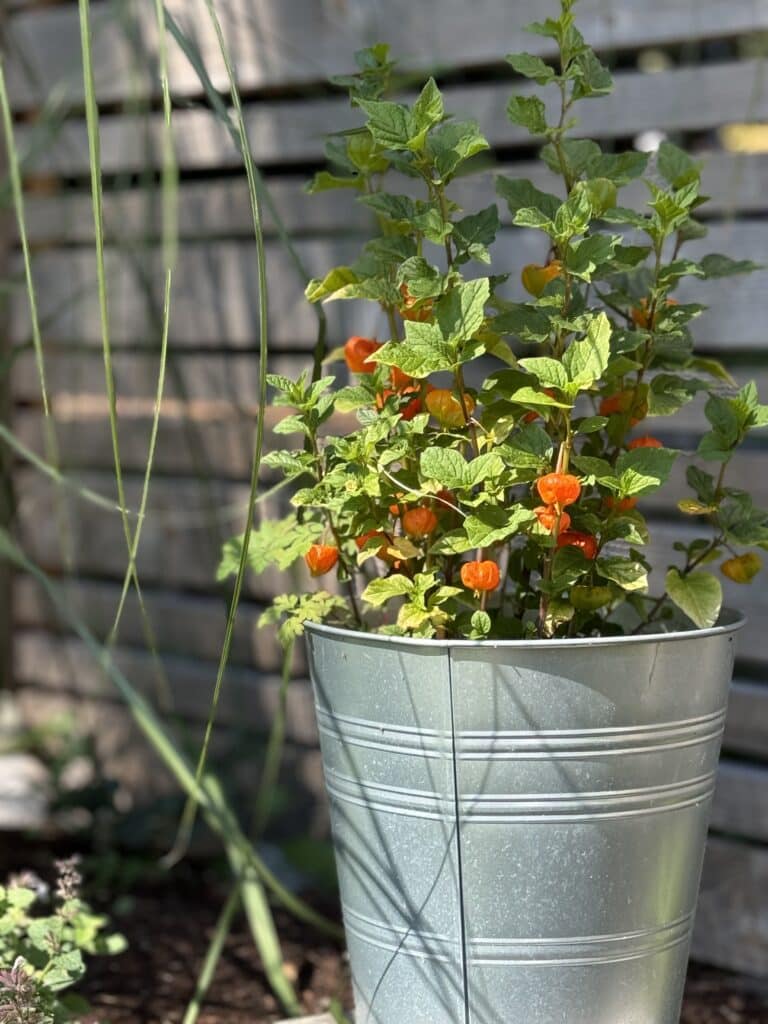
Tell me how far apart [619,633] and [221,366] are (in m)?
1.19

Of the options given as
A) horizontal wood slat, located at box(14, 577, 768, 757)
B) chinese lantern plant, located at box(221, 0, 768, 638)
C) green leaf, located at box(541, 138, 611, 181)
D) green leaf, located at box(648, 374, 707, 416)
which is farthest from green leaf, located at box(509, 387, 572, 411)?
horizontal wood slat, located at box(14, 577, 768, 757)

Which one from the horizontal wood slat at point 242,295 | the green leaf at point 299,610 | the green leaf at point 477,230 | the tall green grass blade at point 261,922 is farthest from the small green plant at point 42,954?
the horizontal wood slat at point 242,295

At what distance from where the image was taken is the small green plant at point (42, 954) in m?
1.01

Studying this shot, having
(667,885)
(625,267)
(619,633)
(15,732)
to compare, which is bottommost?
(15,732)

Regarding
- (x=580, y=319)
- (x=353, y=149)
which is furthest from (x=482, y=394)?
(x=353, y=149)

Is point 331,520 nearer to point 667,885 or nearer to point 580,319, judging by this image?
point 580,319

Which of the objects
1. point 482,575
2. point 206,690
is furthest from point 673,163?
point 206,690

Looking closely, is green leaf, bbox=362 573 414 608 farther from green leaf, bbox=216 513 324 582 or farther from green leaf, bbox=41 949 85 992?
green leaf, bbox=41 949 85 992

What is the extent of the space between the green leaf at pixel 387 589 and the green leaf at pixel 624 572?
155mm

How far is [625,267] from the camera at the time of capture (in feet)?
3.33

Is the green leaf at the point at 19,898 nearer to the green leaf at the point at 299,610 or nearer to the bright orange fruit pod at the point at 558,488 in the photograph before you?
the green leaf at the point at 299,610

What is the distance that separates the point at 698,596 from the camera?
102cm

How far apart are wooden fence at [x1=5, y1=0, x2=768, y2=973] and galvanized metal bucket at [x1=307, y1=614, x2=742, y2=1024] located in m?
0.61

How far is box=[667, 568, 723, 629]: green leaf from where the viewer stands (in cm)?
101
